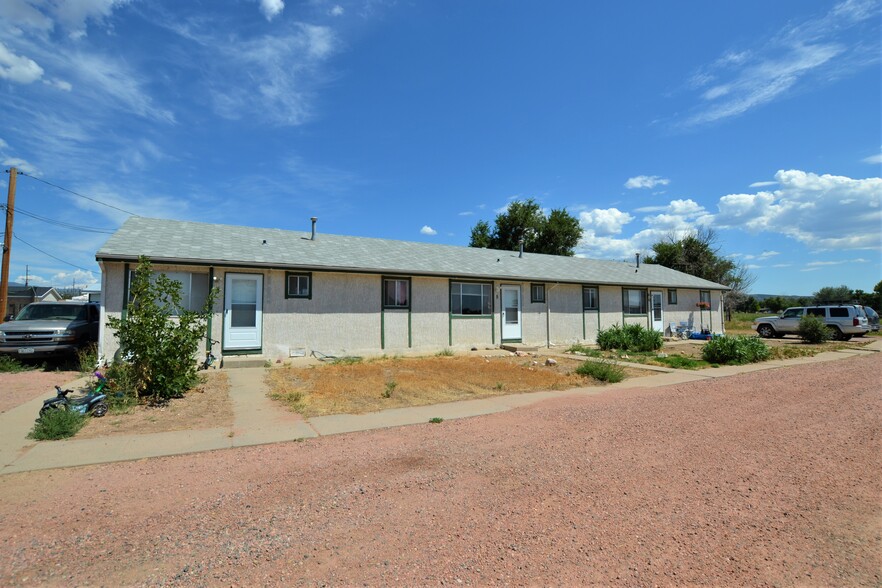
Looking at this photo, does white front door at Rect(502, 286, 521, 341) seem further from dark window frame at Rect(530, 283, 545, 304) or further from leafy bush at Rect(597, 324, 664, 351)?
leafy bush at Rect(597, 324, 664, 351)

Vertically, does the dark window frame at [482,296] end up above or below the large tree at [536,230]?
→ below

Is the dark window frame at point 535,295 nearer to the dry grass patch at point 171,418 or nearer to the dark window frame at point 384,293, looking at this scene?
the dark window frame at point 384,293

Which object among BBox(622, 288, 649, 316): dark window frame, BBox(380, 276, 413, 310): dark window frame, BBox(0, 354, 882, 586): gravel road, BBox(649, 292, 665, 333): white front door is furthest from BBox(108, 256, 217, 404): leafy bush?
BBox(649, 292, 665, 333): white front door

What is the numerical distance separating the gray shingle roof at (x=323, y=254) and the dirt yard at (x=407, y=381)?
3.31 metres

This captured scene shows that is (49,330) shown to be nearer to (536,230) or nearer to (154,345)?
(154,345)

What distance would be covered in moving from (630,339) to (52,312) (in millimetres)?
19814

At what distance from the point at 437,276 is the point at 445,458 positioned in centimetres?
1145

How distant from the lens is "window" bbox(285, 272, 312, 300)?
1388 cm

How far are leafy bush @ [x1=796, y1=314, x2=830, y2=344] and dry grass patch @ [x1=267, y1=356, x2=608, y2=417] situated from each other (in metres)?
15.1

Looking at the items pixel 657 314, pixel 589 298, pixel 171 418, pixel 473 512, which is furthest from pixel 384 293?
pixel 657 314

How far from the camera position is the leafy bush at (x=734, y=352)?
1459cm

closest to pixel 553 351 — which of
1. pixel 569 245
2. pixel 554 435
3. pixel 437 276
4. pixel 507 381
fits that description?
pixel 437 276

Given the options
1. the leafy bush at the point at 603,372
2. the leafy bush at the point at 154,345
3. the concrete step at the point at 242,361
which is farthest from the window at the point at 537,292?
the leafy bush at the point at 154,345

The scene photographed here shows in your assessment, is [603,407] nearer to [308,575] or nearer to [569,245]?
[308,575]
